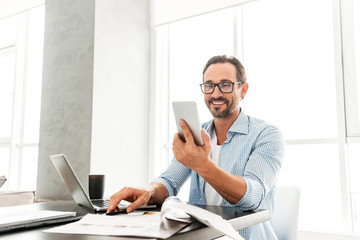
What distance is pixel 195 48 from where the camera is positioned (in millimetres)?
3314

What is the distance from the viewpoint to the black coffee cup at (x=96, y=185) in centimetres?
143

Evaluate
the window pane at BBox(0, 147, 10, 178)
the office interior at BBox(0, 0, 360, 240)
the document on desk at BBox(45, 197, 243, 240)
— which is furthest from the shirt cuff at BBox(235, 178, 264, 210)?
the window pane at BBox(0, 147, 10, 178)

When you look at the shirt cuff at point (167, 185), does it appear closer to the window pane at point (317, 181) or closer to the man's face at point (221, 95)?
the man's face at point (221, 95)

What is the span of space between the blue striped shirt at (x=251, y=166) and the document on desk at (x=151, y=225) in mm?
456

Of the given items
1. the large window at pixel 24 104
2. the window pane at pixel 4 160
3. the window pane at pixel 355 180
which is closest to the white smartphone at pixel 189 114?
the window pane at pixel 355 180

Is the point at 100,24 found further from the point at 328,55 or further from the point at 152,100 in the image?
the point at 328,55

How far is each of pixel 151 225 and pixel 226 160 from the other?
2.85 feet

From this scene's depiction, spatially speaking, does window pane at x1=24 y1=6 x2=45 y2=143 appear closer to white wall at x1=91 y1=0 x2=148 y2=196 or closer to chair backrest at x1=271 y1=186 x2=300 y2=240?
white wall at x1=91 y1=0 x2=148 y2=196

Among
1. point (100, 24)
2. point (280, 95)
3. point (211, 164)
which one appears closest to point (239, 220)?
point (211, 164)

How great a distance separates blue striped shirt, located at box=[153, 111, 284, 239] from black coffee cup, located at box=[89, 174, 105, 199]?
267 mm

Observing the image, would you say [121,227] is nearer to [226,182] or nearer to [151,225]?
[151,225]

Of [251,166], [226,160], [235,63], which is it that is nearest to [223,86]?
[235,63]

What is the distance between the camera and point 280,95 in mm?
2738

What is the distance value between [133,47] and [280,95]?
1524mm
